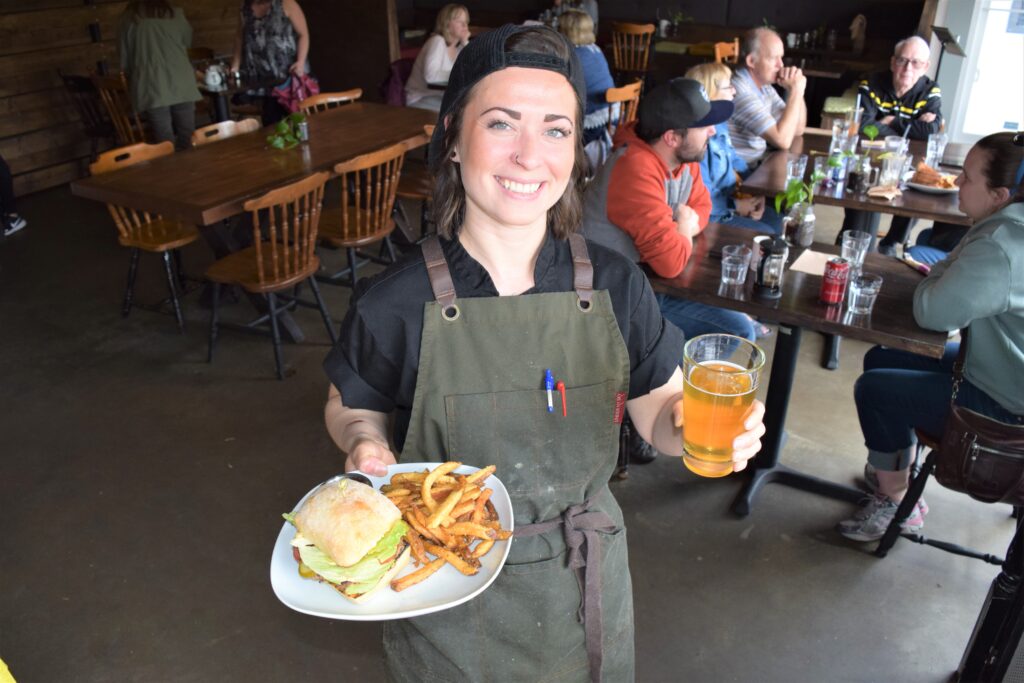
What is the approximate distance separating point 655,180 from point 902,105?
3.09 meters

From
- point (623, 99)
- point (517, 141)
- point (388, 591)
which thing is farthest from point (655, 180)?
point (623, 99)

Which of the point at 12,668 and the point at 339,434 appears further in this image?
the point at 12,668

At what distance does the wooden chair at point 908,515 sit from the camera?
9.20 feet

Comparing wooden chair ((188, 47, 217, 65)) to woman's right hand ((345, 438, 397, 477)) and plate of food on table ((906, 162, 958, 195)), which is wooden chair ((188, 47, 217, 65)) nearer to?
plate of food on table ((906, 162, 958, 195))

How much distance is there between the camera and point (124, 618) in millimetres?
2775

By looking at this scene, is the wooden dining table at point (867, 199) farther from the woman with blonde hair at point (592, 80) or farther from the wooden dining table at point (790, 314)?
the woman with blonde hair at point (592, 80)

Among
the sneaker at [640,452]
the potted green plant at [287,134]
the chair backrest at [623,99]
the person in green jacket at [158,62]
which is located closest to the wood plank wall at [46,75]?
the person in green jacket at [158,62]

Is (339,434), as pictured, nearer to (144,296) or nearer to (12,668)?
(12,668)

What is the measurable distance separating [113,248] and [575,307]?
5389mm

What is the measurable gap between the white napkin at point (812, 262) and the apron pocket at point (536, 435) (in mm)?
1848

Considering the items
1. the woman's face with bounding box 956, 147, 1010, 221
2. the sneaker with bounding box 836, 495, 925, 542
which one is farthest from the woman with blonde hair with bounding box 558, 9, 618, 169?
the sneaker with bounding box 836, 495, 925, 542

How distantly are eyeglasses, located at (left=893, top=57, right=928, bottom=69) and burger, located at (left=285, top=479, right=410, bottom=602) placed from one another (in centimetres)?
502

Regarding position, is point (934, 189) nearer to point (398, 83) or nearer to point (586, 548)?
point (586, 548)

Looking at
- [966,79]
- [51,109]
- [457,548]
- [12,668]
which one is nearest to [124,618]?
[12,668]
